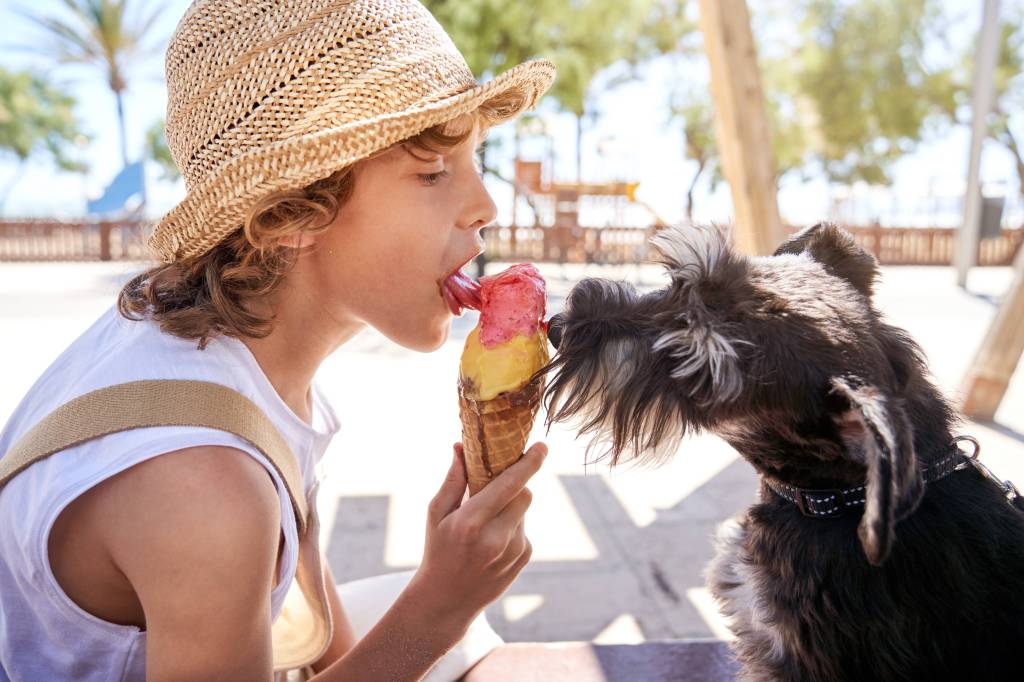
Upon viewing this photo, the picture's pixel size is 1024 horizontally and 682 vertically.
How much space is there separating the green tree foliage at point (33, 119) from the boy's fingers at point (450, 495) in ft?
192

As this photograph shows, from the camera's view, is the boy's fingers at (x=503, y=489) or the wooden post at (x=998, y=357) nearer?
the boy's fingers at (x=503, y=489)

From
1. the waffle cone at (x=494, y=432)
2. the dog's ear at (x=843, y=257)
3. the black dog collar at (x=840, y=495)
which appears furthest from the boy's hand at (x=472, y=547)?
the dog's ear at (x=843, y=257)

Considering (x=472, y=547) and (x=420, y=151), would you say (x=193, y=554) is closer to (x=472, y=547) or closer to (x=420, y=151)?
(x=472, y=547)

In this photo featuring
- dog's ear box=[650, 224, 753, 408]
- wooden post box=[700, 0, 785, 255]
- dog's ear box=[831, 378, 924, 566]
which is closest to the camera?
dog's ear box=[831, 378, 924, 566]

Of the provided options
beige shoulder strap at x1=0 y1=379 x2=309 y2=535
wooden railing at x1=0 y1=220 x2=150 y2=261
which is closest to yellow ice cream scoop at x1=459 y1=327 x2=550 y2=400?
beige shoulder strap at x1=0 y1=379 x2=309 y2=535

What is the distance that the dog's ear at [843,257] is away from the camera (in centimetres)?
235

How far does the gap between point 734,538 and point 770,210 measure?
2929 mm

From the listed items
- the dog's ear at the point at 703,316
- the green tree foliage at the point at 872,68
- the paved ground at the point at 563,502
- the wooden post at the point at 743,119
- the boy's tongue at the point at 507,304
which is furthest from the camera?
the green tree foliage at the point at 872,68

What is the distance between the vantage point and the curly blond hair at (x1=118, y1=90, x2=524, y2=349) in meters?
1.90

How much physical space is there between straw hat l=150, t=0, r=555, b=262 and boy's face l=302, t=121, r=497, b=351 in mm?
172

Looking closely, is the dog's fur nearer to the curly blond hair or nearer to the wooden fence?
the curly blond hair

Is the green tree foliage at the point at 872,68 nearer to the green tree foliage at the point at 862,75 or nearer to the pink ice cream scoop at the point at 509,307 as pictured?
the green tree foliage at the point at 862,75

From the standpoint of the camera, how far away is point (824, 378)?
1.89m

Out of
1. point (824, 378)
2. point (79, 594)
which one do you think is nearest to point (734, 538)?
point (824, 378)
